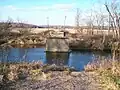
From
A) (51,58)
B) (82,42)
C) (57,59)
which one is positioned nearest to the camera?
(57,59)

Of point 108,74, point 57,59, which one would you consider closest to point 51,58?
point 57,59

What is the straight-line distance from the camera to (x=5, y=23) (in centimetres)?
1534

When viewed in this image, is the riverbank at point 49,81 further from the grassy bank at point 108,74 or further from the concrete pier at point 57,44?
the concrete pier at point 57,44

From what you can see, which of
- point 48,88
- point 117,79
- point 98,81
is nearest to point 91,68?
point 98,81

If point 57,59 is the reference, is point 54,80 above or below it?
above

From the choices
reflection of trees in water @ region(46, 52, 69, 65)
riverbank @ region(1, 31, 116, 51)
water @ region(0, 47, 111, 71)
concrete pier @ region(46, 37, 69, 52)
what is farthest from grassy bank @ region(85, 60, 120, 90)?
riverbank @ region(1, 31, 116, 51)

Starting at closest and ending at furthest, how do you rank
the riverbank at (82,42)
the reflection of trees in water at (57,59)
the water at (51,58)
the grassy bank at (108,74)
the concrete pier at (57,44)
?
the grassy bank at (108,74) → the water at (51,58) → the reflection of trees in water at (57,59) → the concrete pier at (57,44) → the riverbank at (82,42)

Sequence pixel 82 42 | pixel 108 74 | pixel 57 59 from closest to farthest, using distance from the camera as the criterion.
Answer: pixel 108 74, pixel 57 59, pixel 82 42

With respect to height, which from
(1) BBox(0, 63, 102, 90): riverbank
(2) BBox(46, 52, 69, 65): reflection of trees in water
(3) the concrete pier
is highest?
(1) BBox(0, 63, 102, 90): riverbank

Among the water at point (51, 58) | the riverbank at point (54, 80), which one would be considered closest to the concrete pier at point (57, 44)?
the water at point (51, 58)

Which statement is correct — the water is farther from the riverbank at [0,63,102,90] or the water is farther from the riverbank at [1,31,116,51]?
the riverbank at [1,31,116,51]

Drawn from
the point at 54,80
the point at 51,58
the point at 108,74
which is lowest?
the point at 51,58

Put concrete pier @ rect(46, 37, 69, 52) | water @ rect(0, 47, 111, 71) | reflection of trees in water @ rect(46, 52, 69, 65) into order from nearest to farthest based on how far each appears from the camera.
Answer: water @ rect(0, 47, 111, 71) < reflection of trees in water @ rect(46, 52, 69, 65) < concrete pier @ rect(46, 37, 69, 52)

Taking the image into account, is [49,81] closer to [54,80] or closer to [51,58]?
[54,80]
